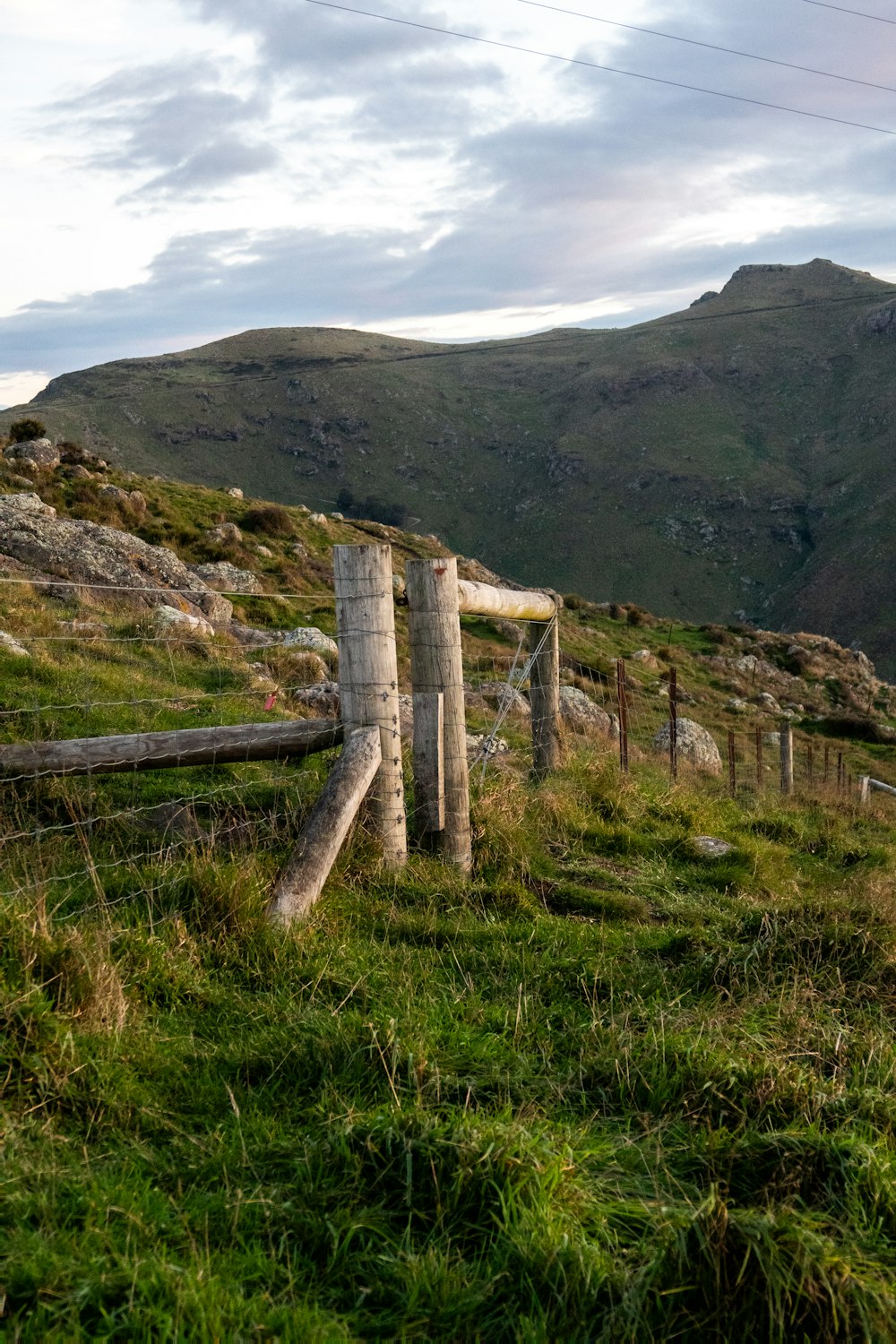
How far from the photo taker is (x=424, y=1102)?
9.94ft

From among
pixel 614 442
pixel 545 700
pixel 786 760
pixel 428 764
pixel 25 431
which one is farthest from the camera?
pixel 614 442

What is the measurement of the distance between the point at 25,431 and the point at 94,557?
1699cm

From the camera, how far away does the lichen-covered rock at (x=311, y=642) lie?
14.6m

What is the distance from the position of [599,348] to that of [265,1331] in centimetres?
20263

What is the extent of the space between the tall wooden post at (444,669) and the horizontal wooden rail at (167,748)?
0.80 meters

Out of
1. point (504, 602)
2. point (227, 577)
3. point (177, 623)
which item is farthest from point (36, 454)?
point (504, 602)

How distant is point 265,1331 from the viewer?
6.90ft

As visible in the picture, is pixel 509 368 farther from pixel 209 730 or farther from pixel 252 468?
pixel 209 730

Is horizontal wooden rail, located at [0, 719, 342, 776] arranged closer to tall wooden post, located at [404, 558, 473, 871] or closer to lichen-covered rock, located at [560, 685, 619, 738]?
tall wooden post, located at [404, 558, 473, 871]

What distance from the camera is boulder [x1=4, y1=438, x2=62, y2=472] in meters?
25.4

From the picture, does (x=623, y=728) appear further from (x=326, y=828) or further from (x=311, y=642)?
(x=311, y=642)

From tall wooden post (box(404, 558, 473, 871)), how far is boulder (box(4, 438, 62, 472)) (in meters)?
22.2

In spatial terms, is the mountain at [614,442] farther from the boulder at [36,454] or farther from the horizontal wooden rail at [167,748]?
the horizontal wooden rail at [167,748]

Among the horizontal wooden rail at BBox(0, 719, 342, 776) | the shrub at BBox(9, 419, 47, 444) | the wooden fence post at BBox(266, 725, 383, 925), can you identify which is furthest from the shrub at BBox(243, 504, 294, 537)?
the wooden fence post at BBox(266, 725, 383, 925)
